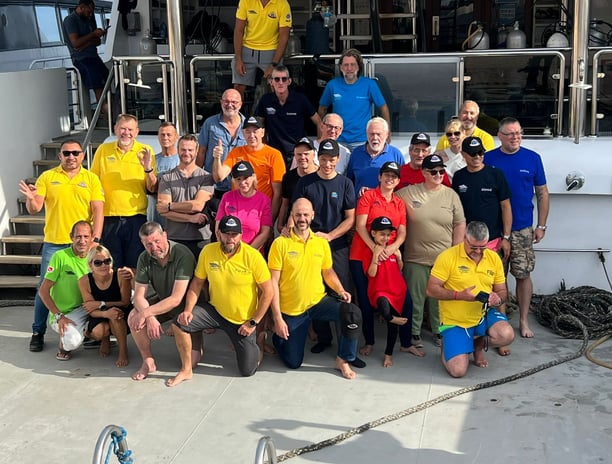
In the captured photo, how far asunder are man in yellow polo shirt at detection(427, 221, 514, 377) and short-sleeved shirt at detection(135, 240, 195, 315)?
6.05 ft

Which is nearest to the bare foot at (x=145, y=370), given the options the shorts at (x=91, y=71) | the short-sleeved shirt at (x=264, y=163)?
the short-sleeved shirt at (x=264, y=163)

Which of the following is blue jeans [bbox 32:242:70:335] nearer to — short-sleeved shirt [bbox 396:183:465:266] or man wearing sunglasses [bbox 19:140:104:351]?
man wearing sunglasses [bbox 19:140:104:351]

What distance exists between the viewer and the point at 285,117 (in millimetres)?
7969

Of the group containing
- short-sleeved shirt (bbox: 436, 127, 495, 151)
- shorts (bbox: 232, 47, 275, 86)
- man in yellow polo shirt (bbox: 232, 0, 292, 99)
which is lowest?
short-sleeved shirt (bbox: 436, 127, 495, 151)

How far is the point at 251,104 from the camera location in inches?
349

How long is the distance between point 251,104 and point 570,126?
124 inches

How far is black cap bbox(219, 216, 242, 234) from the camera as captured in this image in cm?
634

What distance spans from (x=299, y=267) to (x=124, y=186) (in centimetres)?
184

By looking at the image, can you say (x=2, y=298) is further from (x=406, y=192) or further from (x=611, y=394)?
(x=611, y=394)

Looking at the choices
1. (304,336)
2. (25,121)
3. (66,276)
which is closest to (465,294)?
(304,336)

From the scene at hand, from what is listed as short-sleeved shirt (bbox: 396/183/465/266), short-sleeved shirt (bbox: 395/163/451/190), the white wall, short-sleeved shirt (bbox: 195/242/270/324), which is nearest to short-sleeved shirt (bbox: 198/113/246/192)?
short-sleeved shirt (bbox: 195/242/270/324)

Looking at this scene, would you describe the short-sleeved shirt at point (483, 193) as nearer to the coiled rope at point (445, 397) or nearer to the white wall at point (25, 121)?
the coiled rope at point (445, 397)

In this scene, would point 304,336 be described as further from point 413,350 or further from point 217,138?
point 217,138

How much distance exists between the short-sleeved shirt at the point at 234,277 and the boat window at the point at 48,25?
9517 mm
